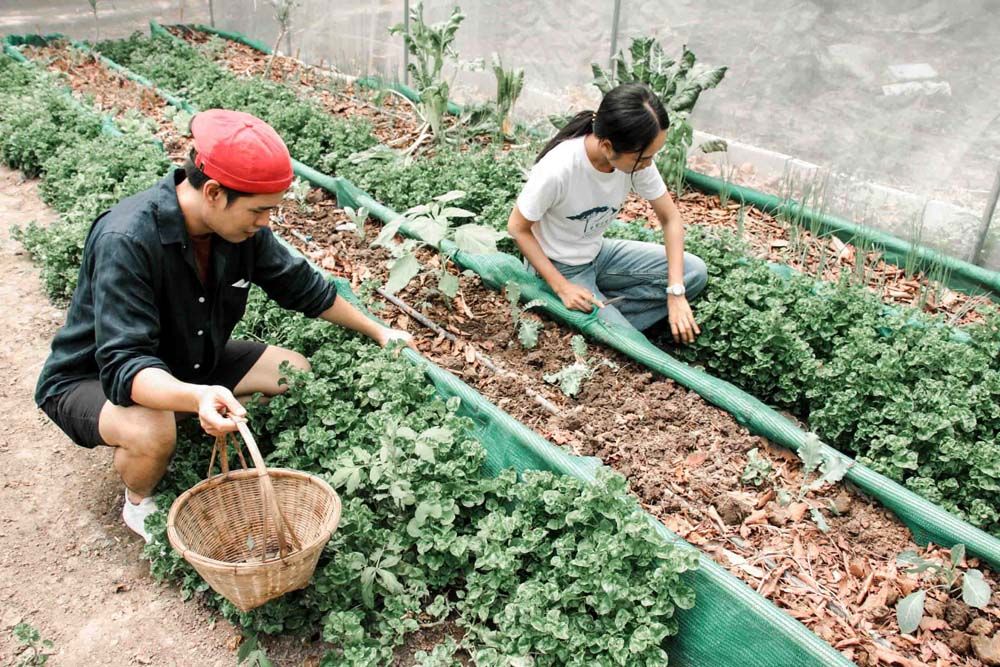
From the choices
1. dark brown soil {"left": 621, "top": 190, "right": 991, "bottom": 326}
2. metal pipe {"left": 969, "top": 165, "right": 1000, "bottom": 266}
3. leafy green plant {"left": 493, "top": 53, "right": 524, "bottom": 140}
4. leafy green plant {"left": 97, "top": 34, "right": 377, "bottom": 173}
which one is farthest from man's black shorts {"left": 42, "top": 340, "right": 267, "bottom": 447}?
metal pipe {"left": 969, "top": 165, "right": 1000, "bottom": 266}

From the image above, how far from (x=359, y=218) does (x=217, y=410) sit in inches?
89.4

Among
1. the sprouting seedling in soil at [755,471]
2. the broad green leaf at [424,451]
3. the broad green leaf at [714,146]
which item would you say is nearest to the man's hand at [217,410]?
the broad green leaf at [424,451]

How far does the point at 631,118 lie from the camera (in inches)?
120

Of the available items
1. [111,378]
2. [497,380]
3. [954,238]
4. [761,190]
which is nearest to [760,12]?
[761,190]

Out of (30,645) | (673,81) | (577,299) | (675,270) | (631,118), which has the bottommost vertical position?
(30,645)

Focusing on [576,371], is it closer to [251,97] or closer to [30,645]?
[30,645]

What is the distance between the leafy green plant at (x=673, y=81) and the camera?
471 cm

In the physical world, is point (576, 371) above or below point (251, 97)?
below

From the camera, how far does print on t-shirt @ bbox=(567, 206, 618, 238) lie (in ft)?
11.6

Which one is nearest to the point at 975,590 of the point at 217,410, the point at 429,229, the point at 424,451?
A: the point at 424,451

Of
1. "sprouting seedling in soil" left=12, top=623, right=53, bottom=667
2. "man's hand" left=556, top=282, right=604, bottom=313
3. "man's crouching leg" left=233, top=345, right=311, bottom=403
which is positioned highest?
"man's hand" left=556, top=282, right=604, bottom=313

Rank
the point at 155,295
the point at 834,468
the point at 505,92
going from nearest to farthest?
the point at 155,295 → the point at 834,468 → the point at 505,92

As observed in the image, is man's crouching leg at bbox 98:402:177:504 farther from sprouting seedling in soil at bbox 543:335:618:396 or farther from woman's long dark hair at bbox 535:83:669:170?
woman's long dark hair at bbox 535:83:669:170

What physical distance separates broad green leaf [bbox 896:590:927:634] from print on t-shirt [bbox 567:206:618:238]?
75.2 inches
